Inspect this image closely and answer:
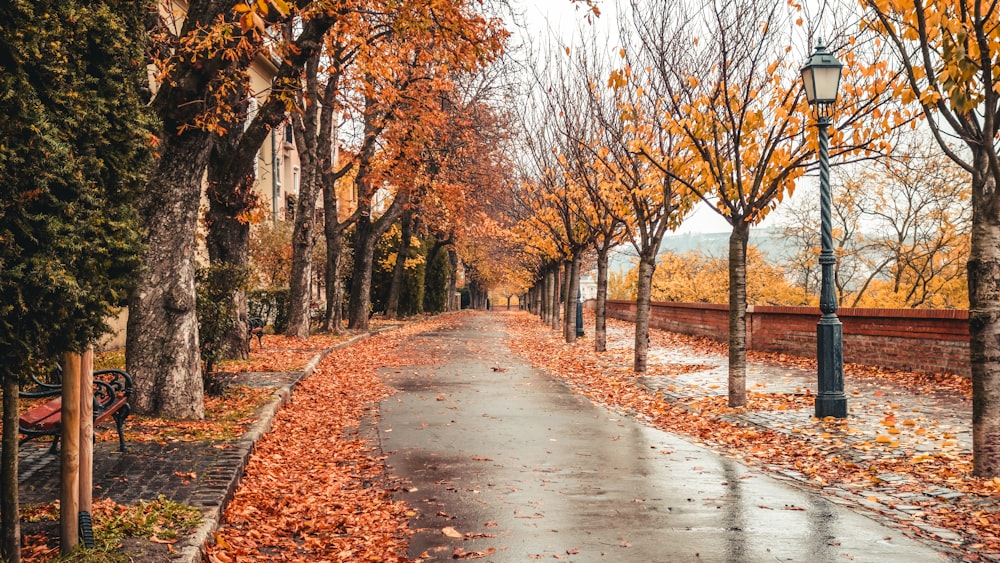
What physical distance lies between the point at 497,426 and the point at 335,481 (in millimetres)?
3175

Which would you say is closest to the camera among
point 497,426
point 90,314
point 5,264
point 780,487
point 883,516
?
point 5,264

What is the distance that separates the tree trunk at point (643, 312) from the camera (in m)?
17.0

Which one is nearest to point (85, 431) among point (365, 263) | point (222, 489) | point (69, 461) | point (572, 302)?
point (69, 461)

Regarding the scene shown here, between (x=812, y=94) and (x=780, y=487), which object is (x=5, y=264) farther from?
(x=812, y=94)

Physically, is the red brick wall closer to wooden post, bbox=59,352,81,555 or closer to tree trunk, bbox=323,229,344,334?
tree trunk, bbox=323,229,344,334

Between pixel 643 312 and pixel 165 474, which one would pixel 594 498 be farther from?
pixel 643 312

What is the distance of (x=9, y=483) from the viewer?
4.19 metres

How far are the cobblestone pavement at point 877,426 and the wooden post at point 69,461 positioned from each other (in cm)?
527

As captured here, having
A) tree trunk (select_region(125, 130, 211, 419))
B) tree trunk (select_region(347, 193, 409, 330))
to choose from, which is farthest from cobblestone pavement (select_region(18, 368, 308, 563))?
tree trunk (select_region(347, 193, 409, 330))

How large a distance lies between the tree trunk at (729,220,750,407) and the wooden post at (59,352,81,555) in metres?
9.16

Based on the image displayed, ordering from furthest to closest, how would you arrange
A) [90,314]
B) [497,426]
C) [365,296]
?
[365,296]
[497,426]
[90,314]

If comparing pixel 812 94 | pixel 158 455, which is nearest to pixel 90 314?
pixel 158 455

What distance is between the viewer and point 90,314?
4.39m

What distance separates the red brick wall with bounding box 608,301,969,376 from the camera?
45.2 feet
